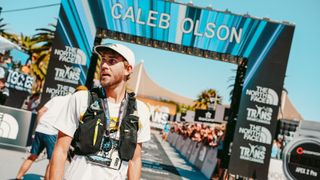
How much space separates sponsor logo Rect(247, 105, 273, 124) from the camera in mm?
12648

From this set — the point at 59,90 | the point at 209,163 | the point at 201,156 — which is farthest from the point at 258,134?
the point at 201,156

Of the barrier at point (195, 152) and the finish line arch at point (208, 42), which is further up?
the finish line arch at point (208, 42)

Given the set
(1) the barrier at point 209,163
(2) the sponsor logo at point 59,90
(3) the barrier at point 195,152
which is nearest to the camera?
(2) the sponsor logo at point 59,90

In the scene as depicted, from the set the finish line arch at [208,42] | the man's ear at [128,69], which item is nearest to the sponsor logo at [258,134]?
the finish line arch at [208,42]

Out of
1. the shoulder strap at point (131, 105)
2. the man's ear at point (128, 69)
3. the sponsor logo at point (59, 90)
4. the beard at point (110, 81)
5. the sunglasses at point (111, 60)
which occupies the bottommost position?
the shoulder strap at point (131, 105)

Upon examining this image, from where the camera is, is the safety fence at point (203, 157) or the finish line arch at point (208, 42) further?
the safety fence at point (203, 157)

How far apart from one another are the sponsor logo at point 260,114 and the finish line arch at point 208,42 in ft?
0.10

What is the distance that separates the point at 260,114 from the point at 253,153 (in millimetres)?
1252

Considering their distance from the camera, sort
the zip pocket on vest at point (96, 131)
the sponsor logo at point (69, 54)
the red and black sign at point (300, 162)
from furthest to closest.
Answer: the sponsor logo at point (69, 54), the red and black sign at point (300, 162), the zip pocket on vest at point (96, 131)

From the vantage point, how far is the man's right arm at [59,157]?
2.66 m

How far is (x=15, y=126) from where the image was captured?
12.0 m

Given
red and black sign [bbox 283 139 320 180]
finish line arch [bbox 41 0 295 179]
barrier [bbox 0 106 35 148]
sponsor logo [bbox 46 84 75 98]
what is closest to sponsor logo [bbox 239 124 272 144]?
finish line arch [bbox 41 0 295 179]

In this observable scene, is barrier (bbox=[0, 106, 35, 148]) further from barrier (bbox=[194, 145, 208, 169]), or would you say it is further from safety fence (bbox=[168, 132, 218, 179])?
barrier (bbox=[194, 145, 208, 169])

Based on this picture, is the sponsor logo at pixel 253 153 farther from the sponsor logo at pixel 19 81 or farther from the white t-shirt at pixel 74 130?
the sponsor logo at pixel 19 81
